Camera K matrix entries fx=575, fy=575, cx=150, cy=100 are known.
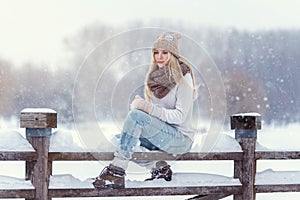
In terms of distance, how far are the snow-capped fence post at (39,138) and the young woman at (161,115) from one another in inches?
15.2

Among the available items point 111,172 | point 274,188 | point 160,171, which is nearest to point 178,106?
point 160,171

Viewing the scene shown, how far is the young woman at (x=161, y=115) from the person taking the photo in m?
4.05

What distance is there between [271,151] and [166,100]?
41.4 inches

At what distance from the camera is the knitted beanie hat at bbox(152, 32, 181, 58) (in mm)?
4305

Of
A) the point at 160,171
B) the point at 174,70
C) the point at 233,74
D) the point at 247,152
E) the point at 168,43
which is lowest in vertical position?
the point at 160,171

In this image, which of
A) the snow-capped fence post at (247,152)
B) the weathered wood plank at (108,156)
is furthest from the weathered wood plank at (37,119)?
the snow-capped fence post at (247,152)

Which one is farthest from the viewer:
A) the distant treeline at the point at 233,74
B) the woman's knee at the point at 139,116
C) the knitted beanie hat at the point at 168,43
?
the distant treeline at the point at 233,74

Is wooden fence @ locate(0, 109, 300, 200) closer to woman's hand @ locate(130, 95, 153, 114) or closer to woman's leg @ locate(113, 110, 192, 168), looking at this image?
woman's leg @ locate(113, 110, 192, 168)

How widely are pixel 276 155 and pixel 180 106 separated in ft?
3.41

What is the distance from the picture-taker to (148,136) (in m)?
4.19

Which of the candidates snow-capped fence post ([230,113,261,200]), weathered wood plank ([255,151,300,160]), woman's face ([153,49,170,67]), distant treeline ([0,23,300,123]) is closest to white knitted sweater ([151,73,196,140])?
woman's face ([153,49,170,67])

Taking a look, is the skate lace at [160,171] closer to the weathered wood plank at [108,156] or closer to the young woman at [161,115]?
the young woman at [161,115]

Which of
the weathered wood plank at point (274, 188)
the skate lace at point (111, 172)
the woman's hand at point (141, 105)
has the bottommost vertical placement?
the weathered wood plank at point (274, 188)

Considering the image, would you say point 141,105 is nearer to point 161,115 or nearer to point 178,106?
point 161,115
